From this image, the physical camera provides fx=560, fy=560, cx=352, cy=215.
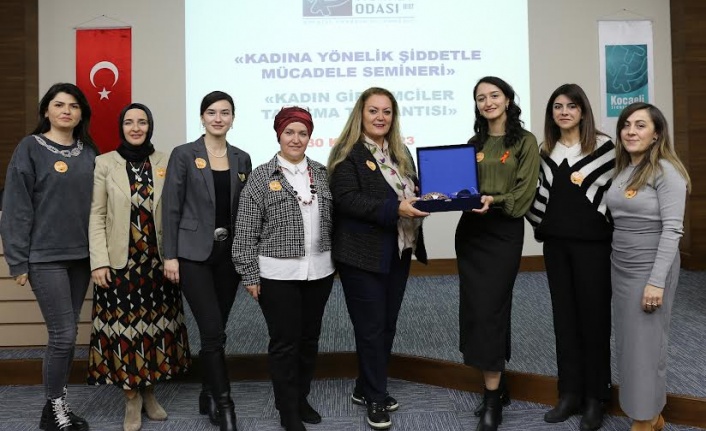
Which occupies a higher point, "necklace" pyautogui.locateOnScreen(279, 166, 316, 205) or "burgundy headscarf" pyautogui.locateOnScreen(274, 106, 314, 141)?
"burgundy headscarf" pyautogui.locateOnScreen(274, 106, 314, 141)

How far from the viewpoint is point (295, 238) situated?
2.17 metres

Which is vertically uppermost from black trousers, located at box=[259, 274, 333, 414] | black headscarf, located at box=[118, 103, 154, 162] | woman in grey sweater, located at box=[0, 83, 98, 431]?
black headscarf, located at box=[118, 103, 154, 162]

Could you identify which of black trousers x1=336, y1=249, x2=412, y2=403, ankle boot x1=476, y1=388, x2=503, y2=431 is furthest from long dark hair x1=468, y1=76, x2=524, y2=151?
ankle boot x1=476, y1=388, x2=503, y2=431

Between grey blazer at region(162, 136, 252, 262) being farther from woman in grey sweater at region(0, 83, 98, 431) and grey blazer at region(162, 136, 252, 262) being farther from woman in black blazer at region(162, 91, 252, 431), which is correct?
woman in grey sweater at region(0, 83, 98, 431)

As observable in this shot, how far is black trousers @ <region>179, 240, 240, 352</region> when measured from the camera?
7.41 ft

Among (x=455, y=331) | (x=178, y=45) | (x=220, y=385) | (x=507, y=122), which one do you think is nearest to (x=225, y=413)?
(x=220, y=385)

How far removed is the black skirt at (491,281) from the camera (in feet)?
7.34

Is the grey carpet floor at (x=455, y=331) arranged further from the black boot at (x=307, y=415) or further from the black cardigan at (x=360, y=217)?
the black cardigan at (x=360, y=217)

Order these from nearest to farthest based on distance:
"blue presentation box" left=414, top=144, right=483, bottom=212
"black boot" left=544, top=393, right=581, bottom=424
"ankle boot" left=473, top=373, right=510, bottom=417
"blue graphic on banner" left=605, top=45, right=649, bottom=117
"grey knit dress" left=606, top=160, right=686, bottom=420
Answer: "grey knit dress" left=606, top=160, right=686, bottom=420, "blue presentation box" left=414, top=144, right=483, bottom=212, "black boot" left=544, top=393, right=581, bottom=424, "ankle boot" left=473, top=373, right=510, bottom=417, "blue graphic on banner" left=605, top=45, right=649, bottom=117

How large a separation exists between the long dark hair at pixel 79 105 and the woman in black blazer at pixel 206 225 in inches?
18.4

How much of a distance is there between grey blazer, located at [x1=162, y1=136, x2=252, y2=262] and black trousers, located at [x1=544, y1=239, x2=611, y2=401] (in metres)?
1.39

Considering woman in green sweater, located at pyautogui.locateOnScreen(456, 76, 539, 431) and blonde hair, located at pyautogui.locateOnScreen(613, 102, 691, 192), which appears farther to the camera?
woman in green sweater, located at pyautogui.locateOnScreen(456, 76, 539, 431)

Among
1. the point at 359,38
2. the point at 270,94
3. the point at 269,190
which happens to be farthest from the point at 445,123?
the point at 269,190

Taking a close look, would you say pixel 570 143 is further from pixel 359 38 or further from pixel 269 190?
pixel 359 38
